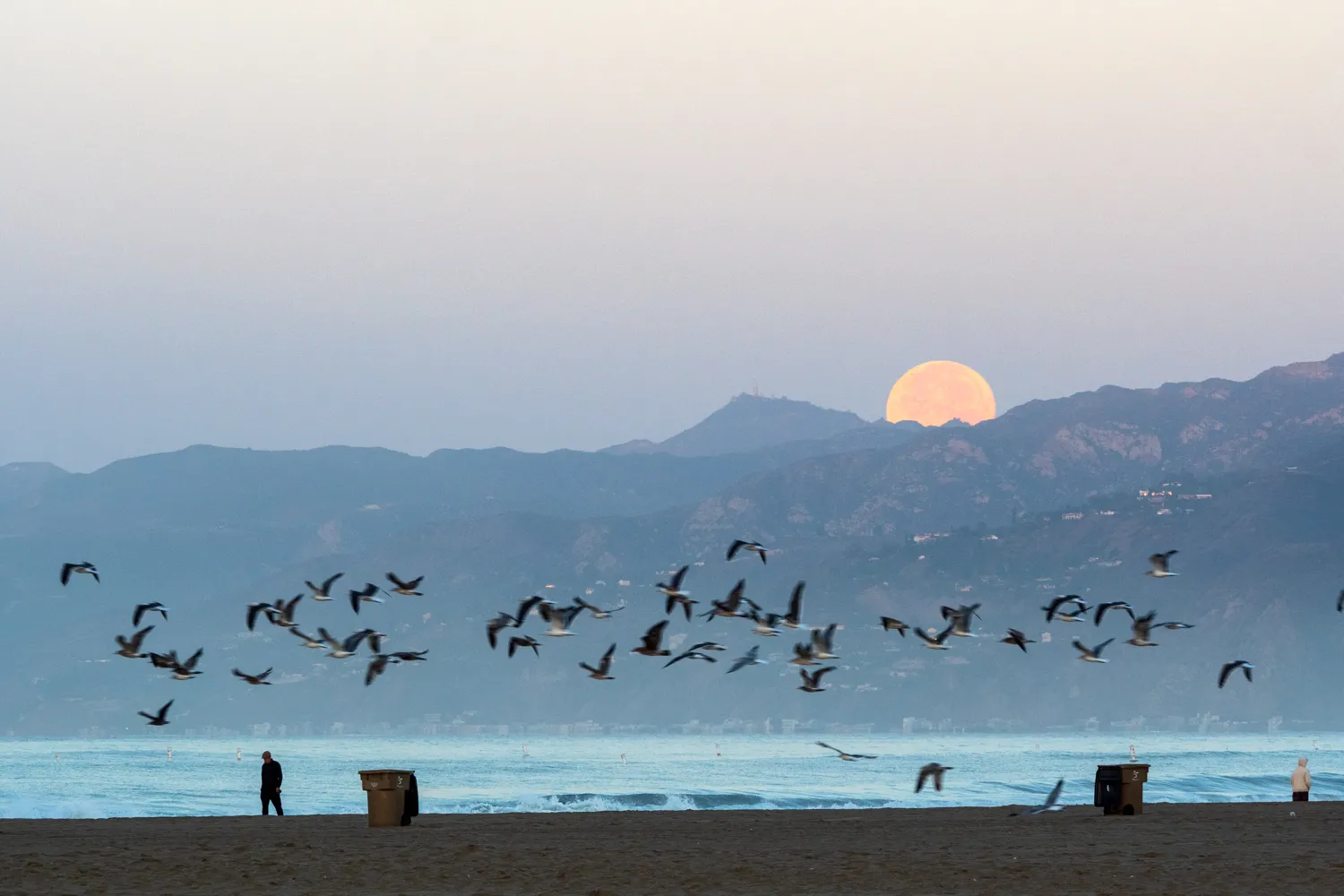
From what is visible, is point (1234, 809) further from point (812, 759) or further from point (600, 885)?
point (812, 759)

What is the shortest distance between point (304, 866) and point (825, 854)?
8.46 metres

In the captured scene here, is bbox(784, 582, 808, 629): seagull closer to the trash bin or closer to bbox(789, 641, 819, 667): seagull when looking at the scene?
bbox(789, 641, 819, 667): seagull

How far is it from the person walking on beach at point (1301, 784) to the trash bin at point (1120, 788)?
9.02m

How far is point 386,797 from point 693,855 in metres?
9.32

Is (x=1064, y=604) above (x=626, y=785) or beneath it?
above

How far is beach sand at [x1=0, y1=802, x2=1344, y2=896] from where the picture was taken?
84.3 feet

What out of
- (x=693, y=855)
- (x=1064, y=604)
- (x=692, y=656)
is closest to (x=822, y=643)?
(x=1064, y=604)

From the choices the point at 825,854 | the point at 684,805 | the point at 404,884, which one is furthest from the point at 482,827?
the point at 684,805

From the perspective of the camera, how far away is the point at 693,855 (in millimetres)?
31812

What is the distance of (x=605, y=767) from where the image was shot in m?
185

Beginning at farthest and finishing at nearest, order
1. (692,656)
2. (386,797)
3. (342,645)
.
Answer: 1. (342,645)
2. (692,656)
3. (386,797)

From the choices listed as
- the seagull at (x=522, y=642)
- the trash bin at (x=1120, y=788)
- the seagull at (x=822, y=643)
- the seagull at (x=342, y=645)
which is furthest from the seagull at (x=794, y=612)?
the seagull at (x=342, y=645)

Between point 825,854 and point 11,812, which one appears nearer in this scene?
point 825,854

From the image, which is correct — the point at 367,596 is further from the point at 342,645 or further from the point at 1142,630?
the point at 1142,630
